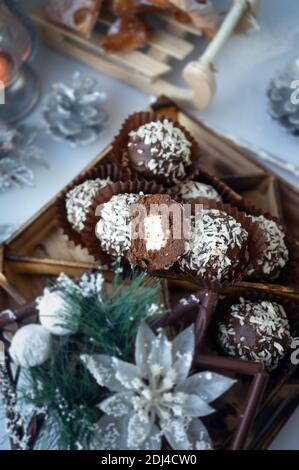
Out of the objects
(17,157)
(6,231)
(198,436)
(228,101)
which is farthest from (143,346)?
(228,101)

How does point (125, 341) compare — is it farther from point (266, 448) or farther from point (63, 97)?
point (63, 97)

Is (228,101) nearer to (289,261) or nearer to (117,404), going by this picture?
(289,261)

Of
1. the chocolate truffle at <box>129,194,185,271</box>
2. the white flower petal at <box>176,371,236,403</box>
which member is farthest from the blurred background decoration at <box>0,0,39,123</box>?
the white flower petal at <box>176,371,236,403</box>

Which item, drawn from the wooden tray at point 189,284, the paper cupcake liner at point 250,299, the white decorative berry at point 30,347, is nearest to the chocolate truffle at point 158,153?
the wooden tray at point 189,284

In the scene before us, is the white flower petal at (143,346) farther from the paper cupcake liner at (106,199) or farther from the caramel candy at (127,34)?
the caramel candy at (127,34)

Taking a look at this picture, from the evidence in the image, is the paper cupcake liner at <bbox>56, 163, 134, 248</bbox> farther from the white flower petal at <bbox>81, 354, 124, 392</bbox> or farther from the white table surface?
the white flower petal at <bbox>81, 354, 124, 392</bbox>
